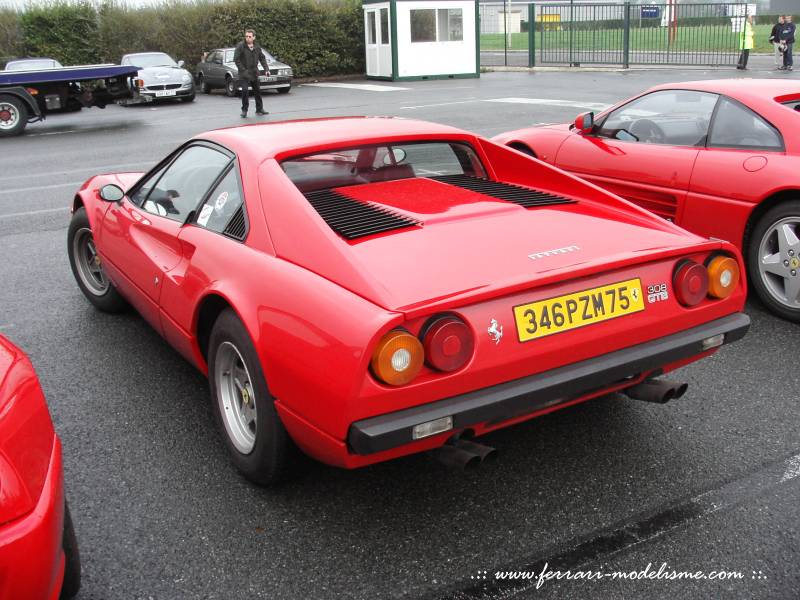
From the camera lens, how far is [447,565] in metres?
2.68

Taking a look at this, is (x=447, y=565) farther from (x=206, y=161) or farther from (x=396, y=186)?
(x=206, y=161)

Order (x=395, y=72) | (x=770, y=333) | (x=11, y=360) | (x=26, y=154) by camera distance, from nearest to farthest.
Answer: (x=11, y=360), (x=770, y=333), (x=26, y=154), (x=395, y=72)

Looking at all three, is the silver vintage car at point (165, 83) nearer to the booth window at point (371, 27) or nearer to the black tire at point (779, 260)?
the booth window at point (371, 27)

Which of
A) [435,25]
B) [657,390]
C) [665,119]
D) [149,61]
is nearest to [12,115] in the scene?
[149,61]

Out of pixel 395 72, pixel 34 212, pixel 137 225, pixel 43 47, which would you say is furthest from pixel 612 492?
Result: pixel 43 47

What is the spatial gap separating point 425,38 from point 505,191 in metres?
25.1

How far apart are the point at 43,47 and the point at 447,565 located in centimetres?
2957

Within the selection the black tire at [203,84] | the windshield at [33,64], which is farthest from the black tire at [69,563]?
the black tire at [203,84]

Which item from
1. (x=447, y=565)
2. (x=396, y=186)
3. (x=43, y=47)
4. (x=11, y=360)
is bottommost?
(x=447, y=565)

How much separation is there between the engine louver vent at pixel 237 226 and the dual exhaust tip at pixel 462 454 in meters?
1.18

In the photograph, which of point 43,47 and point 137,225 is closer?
point 137,225

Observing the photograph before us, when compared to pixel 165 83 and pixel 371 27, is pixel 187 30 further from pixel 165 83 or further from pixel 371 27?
pixel 165 83

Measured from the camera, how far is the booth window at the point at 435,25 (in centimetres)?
2736

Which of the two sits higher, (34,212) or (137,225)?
(137,225)
